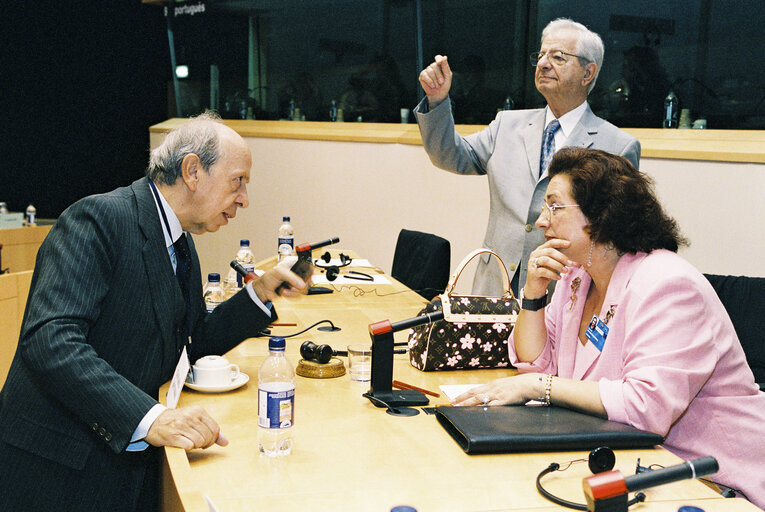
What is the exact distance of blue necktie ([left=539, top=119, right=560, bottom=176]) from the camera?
9.61 feet

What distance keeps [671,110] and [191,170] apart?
331cm

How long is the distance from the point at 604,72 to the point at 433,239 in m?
1.63

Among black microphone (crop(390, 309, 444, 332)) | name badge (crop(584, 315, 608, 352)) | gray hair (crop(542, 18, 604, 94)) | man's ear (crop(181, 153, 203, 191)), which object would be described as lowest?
name badge (crop(584, 315, 608, 352))

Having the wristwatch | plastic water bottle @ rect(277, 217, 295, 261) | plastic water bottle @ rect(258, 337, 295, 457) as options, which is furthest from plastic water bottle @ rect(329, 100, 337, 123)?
plastic water bottle @ rect(258, 337, 295, 457)

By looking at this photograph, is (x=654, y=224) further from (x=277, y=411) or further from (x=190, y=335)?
(x=190, y=335)

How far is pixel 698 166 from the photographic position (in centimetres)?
378

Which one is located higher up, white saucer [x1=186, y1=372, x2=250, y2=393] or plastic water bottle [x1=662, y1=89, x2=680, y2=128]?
plastic water bottle [x1=662, y1=89, x2=680, y2=128]

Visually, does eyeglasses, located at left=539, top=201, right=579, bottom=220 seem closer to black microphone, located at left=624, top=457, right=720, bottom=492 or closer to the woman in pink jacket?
the woman in pink jacket

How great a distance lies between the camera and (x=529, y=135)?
2973 mm

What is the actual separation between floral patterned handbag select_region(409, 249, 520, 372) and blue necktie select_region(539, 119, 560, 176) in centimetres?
97

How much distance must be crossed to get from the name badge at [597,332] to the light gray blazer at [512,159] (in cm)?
100

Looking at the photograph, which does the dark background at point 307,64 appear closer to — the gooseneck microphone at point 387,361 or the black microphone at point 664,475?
the gooseneck microphone at point 387,361

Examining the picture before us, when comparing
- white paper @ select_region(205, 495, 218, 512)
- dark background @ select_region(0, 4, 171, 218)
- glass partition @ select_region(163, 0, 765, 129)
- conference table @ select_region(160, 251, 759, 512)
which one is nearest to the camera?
white paper @ select_region(205, 495, 218, 512)

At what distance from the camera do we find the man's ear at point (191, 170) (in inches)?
70.2
